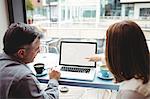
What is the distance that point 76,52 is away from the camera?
5.94 ft

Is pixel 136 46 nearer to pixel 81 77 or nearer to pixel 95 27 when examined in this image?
pixel 81 77

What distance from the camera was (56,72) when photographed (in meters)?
1.52

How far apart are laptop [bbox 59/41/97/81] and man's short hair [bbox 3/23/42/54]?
632mm

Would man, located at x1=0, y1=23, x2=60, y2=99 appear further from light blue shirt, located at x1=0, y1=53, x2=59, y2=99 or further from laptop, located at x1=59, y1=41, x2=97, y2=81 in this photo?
laptop, located at x1=59, y1=41, x2=97, y2=81

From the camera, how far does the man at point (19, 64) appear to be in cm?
104

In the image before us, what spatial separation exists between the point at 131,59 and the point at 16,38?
63 centimetres

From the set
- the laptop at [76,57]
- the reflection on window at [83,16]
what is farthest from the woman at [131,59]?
the reflection on window at [83,16]

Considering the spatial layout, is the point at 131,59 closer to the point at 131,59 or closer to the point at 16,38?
the point at 131,59

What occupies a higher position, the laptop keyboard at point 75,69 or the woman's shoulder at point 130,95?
the woman's shoulder at point 130,95

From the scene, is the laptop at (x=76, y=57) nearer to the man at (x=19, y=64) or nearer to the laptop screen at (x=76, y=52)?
the laptop screen at (x=76, y=52)

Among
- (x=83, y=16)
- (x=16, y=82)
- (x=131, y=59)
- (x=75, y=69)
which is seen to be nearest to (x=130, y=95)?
(x=131, y=59)

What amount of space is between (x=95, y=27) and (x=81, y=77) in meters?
0.70

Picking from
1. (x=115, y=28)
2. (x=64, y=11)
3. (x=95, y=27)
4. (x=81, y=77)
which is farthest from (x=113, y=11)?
(x=115, y=28)

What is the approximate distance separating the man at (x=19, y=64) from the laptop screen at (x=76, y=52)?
25.2 inches
